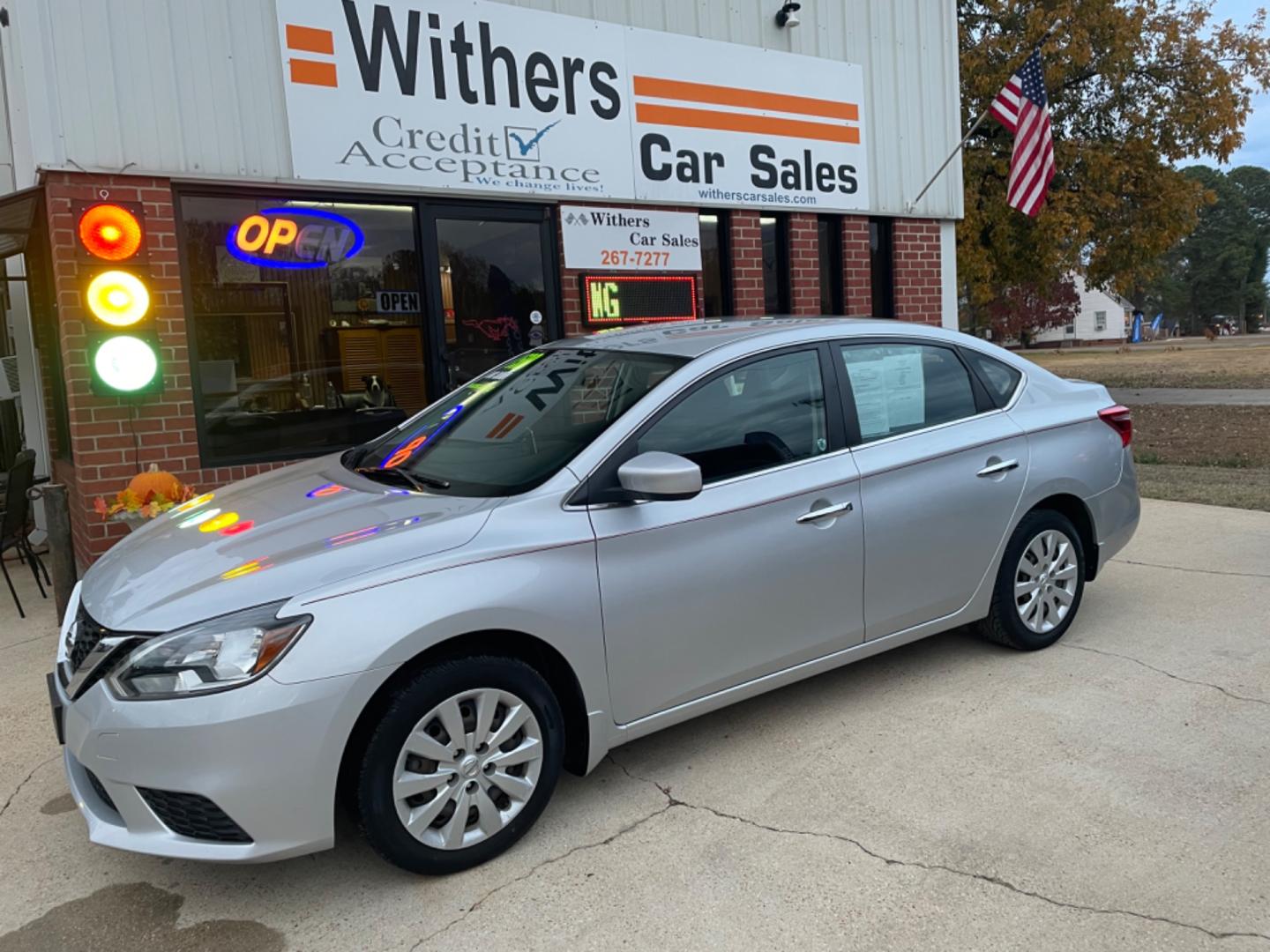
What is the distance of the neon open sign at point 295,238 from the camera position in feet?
21.1

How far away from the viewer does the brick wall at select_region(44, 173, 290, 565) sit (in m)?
5.70

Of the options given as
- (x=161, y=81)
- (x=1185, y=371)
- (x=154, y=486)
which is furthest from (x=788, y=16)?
(x=1185, y=371)

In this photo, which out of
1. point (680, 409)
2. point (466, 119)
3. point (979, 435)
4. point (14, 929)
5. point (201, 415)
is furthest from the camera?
point (466, 119)

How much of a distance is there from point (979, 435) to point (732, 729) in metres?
1.71

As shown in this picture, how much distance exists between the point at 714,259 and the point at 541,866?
6734 millimetres

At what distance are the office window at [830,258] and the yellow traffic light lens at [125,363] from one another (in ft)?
20.3

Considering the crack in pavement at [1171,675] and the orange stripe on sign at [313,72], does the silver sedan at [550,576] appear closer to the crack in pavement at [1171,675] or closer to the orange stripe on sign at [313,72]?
the crack in pavement at [1171,675]

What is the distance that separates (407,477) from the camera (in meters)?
3.52

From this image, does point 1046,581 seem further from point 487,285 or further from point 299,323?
point 299,323

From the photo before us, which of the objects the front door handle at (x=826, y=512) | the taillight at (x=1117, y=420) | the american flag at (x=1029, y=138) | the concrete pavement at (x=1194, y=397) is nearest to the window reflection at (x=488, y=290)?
the front door handle at (x=826, y=512)

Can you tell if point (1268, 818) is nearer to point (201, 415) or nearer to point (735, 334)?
point (735, 334)

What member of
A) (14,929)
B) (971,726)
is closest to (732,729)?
(971,726)

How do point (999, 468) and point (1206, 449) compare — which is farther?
point (1206, 449)

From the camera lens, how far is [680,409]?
3.43 metres
